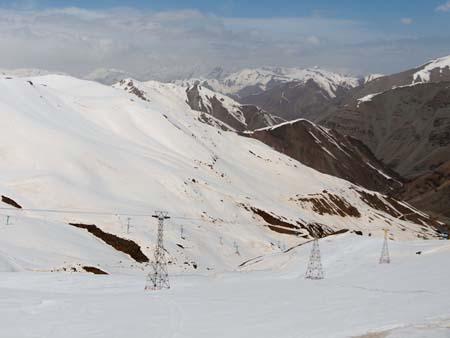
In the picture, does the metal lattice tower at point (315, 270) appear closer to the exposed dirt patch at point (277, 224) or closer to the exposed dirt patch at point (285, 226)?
the exposed dirt patch at point (285, 226)

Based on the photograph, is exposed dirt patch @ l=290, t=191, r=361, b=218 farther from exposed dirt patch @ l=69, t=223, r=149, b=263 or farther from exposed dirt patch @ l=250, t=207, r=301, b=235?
exposed dirt patch @ l=69, t=223, r=149, b=263

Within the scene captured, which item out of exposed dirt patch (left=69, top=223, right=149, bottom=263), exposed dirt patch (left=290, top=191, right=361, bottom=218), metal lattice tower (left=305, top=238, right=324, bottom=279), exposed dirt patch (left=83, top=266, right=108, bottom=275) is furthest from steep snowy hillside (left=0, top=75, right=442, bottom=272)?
metal lattice tower (left=305, top=238, right=324, bottom=279)

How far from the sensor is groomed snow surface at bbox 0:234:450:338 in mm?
32438

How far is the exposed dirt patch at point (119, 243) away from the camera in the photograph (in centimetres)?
8925

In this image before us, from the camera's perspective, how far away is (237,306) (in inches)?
1644

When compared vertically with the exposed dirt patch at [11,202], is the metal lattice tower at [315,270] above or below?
below

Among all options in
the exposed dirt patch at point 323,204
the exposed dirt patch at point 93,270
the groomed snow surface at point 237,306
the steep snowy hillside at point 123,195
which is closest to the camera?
the groomed snow surface at point 237,306

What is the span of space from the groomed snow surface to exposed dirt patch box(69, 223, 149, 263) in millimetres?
27328

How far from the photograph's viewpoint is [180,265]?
90.1m

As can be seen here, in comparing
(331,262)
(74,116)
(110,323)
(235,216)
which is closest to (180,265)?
(331,262)

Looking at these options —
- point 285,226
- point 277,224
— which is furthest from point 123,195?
point 285,226

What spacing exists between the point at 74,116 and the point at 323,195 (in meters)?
83.7

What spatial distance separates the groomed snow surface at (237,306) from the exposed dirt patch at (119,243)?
2733 centimetres

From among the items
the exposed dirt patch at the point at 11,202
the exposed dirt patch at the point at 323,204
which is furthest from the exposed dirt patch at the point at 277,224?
the exposed dirt patch at the point at 11,202
